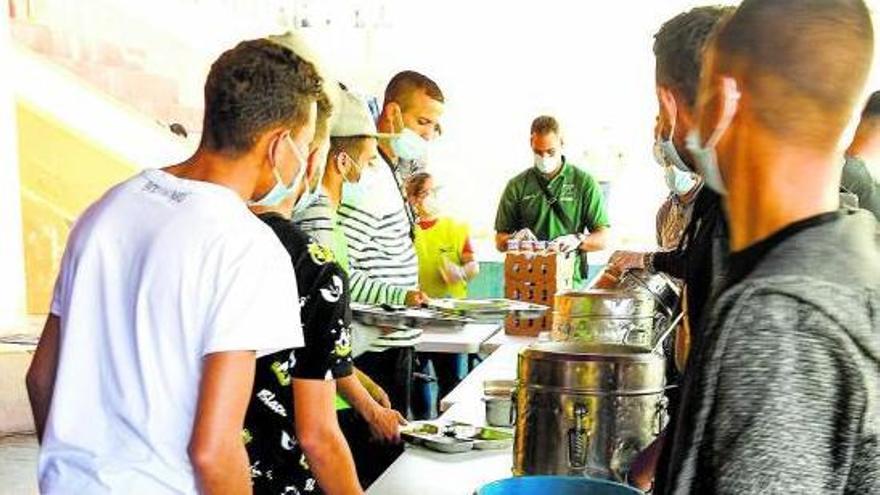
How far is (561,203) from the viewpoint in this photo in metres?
5.24

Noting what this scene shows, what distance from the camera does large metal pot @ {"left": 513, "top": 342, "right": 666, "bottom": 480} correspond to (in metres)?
1.71

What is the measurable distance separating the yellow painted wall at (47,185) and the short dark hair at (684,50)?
4552 mm

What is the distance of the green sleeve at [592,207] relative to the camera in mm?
5211

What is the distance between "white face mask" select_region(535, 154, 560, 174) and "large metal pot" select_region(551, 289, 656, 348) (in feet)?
9.67

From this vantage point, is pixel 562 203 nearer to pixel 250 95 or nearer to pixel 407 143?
pixel 407 143

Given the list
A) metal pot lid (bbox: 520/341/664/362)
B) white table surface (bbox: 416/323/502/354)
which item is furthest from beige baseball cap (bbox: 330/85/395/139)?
metal pot lid (bbox: 520/341/664/362)

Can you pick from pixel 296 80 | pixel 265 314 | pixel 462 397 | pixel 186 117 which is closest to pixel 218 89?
pixel 296 80

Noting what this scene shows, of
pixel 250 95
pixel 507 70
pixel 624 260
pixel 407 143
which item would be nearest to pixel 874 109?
pixel 624 260

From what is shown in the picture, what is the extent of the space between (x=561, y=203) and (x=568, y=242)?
55 centimetres

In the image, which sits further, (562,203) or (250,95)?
(562,203)

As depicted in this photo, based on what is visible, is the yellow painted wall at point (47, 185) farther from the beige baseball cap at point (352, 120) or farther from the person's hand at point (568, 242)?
the beige baseball cap at point (352, 120)

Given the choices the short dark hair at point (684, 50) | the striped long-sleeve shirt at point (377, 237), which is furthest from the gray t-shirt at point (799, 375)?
the striped long-sleeve shirt at point (377, 237)

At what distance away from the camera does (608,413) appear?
1.72 metres

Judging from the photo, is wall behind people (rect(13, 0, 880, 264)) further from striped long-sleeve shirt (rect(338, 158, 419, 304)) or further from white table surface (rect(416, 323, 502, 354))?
striped long-sleeve shirt (rect(338, 158, 419, 304))
